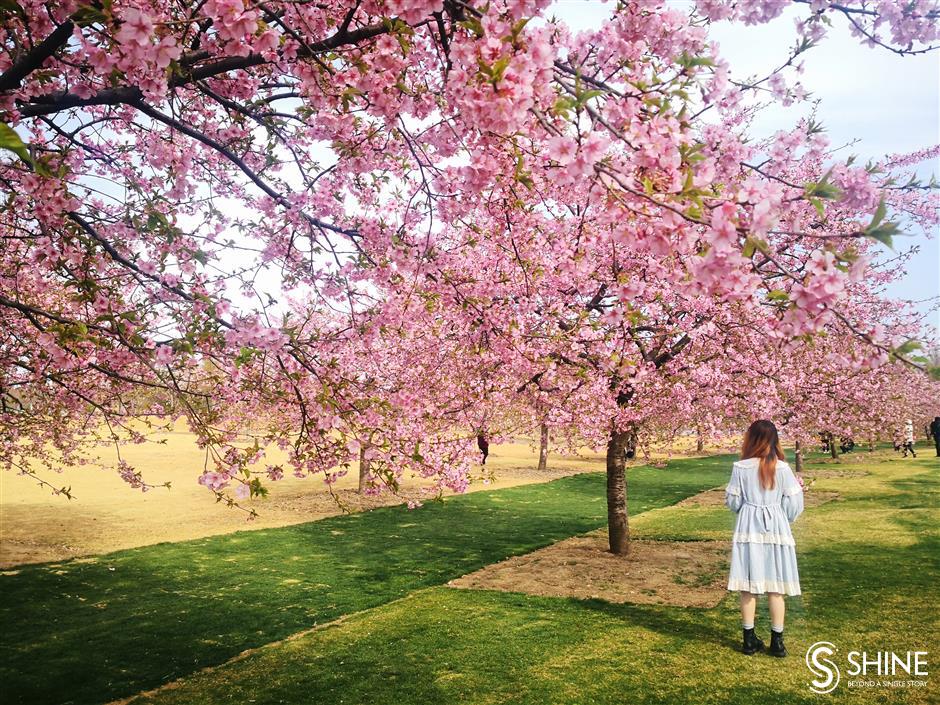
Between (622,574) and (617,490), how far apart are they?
1711 mm

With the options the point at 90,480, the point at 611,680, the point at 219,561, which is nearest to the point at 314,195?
the point at 611,680

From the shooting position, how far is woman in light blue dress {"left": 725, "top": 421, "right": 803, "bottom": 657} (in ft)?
23.7

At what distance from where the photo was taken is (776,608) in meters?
7.32

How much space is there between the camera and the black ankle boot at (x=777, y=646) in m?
7.42

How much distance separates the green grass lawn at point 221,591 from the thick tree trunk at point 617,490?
7.54 feet

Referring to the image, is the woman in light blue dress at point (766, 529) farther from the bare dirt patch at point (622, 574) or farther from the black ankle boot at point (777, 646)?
the bare dirt patch at point (622, 574)

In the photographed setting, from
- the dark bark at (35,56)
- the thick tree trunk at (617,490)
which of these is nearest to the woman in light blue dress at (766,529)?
the thick tree trunk at (617,490)

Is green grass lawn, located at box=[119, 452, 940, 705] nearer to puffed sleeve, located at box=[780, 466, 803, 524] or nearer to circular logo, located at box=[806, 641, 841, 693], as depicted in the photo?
circular logo, located at box=[806, 641, 841, 693]

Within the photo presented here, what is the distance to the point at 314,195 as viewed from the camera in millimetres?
6156

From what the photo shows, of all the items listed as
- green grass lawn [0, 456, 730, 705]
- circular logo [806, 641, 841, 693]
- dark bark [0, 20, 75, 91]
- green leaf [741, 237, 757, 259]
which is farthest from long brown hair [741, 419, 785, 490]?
dark bark [0, 20, 75, 91]

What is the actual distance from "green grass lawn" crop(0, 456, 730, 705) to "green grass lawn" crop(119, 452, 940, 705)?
0.70 ft

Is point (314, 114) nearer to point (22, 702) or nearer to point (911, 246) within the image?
point (22, 702)

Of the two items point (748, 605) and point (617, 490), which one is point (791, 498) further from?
point (617, 490)

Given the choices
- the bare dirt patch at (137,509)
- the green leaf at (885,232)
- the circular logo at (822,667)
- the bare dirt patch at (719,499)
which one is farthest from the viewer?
the bare dirt patch at (719,499)
